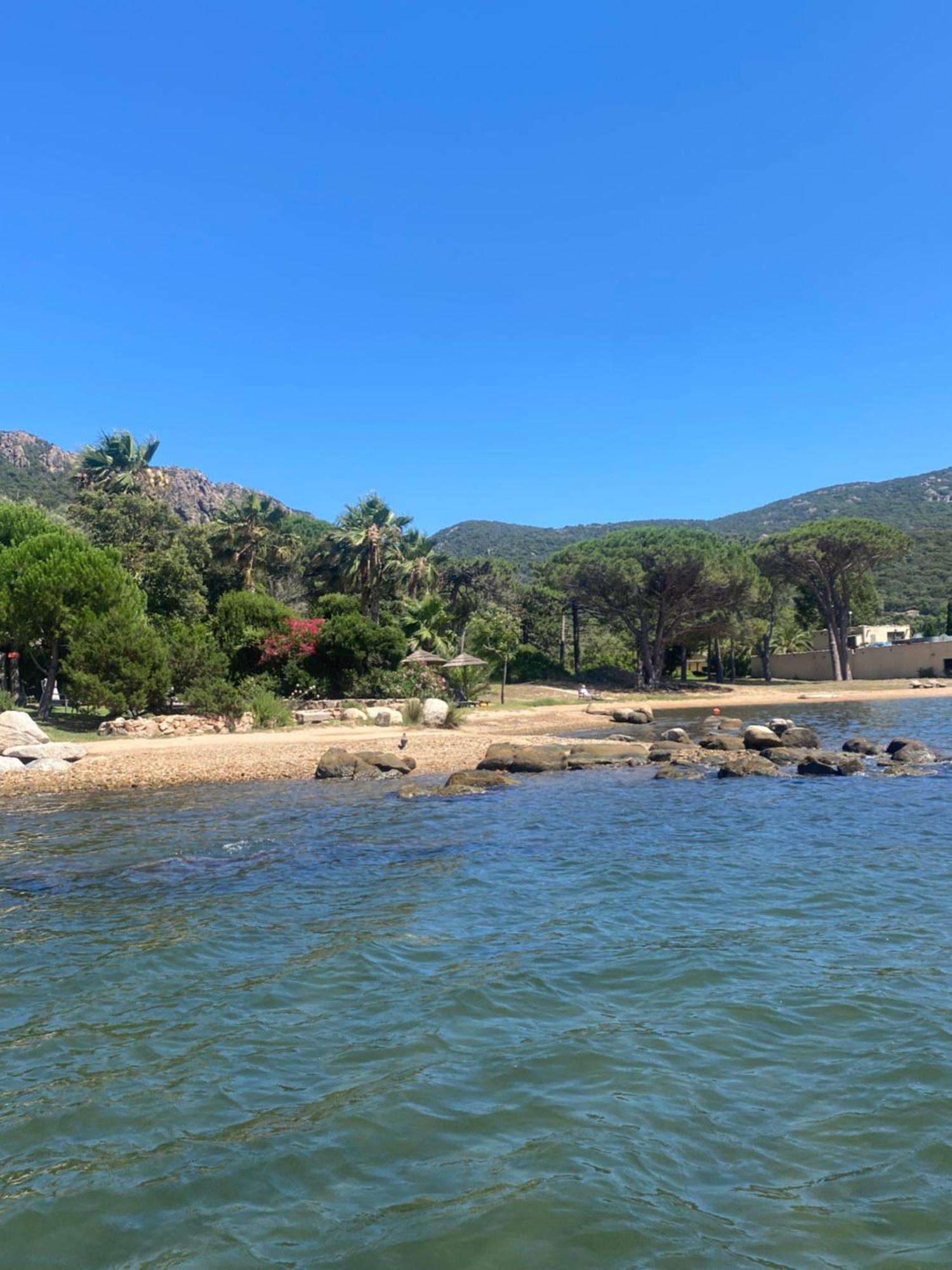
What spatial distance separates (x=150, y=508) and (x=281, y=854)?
1380 inches

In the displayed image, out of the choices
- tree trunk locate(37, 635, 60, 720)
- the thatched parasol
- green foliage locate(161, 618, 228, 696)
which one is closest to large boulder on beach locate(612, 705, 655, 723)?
the thatched parasol

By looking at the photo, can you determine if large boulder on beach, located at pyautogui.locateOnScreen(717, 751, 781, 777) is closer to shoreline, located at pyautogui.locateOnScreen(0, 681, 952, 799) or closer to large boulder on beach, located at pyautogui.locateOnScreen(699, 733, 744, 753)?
large boulder on beach, located at pyautogui.locateOnScreen(699, 733, 744, 753)

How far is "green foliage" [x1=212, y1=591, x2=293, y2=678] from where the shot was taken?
117 ft

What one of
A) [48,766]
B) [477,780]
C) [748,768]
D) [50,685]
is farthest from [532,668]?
[48,766]

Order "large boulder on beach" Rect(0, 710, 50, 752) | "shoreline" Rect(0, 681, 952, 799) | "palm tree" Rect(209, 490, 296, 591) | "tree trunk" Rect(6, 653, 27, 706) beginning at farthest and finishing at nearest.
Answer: "palm tree" Rect(209, 490, 296, 591)
"tree trunk" Rect(6, 653, 27, 706)
"large boulder on beach" Rect(0, 710, 50, 752)
"shoreline" Rect(0, 681, 952, 799)

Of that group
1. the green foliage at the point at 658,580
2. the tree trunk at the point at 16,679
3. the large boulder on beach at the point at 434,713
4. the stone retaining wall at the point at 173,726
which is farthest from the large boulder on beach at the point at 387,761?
the green foliage at the point at 658,580

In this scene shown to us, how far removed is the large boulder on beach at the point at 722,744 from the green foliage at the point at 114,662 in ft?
52.7

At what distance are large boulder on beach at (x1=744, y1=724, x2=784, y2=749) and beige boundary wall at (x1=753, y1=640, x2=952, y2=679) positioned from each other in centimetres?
4088

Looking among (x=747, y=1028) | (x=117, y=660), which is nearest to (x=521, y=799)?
(x=747, y=1028)

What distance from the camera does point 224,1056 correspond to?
579cm

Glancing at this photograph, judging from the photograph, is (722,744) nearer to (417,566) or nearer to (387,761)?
(387,761)

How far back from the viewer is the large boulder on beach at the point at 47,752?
21.3 m

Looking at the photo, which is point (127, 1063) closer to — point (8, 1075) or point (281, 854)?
point (8, 1075)

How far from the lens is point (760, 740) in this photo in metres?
23.6
